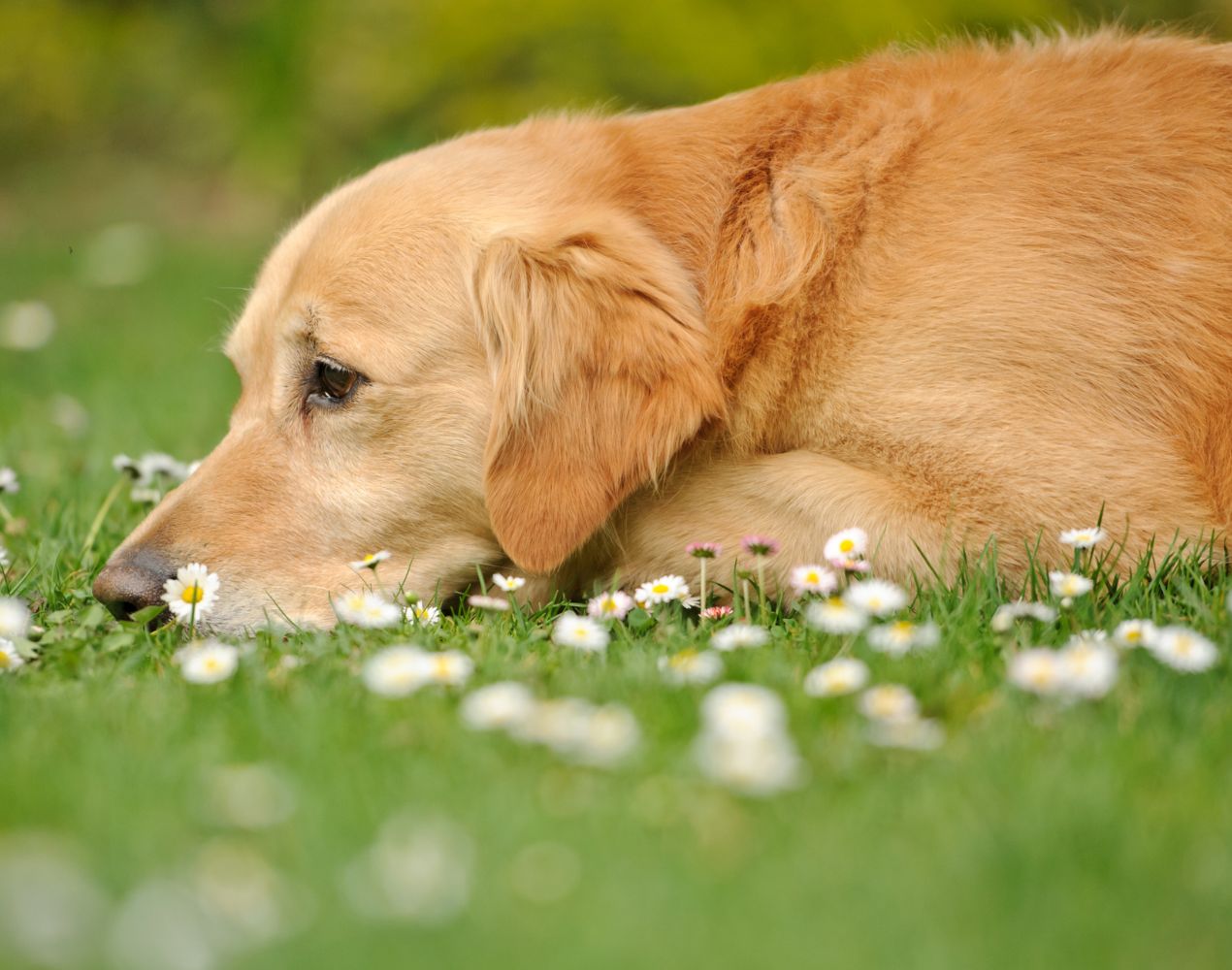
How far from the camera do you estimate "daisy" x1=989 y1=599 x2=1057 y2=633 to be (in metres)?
2.47

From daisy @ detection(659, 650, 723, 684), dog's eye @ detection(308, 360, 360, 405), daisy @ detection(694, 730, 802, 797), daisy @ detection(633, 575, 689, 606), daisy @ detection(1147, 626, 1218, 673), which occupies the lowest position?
daisy @ detection(633, 575, 689, 606)

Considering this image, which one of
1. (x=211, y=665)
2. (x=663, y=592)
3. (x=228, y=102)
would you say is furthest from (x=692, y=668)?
(x=228, y=102)

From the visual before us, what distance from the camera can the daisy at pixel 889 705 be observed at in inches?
77.9

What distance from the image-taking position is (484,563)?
3.19 m

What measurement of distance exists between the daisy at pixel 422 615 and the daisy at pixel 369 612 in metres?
0.03

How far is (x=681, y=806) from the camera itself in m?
1.75

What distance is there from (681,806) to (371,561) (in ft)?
4.36

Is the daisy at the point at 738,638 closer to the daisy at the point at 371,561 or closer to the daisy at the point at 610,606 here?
the daisy at the point at 610,606

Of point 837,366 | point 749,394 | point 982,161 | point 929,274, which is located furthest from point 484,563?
point 982,161

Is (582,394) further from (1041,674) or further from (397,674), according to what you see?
(1041,674)

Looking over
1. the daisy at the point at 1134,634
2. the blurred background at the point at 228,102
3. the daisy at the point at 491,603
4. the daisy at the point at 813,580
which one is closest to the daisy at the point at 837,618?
the daisy at the point at 813,580

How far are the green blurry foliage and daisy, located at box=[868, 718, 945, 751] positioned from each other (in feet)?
21.1

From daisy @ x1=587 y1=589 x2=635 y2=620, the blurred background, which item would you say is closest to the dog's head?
daisy @ x1=587 y1=589 x2=635 y2=620

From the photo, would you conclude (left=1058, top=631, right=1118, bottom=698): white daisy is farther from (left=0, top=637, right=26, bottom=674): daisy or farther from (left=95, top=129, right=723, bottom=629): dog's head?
(left=0, top=637, right=26, bottom=674): daisy
